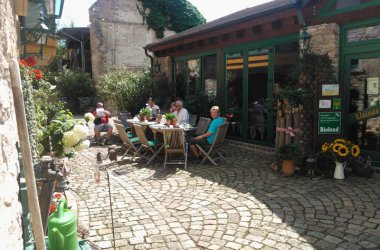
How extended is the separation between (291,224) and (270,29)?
5.32 meters

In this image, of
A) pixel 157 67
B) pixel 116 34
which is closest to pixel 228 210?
pixel 157 67

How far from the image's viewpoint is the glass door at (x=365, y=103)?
593 cm

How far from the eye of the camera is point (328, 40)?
6.27 metres

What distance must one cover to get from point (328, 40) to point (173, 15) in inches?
523

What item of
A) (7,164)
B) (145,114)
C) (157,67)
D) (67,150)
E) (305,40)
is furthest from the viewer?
(157,67)

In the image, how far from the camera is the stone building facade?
1864 centimetres

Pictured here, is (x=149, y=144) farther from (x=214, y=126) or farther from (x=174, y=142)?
(x=214, y=126)

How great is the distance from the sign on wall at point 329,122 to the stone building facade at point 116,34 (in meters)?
14.0

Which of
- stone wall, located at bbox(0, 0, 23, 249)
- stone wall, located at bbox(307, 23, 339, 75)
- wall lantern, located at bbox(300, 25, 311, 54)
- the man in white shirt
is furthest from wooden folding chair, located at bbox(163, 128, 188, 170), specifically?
stone wall, located at bbox(0, 0, 23, 249)

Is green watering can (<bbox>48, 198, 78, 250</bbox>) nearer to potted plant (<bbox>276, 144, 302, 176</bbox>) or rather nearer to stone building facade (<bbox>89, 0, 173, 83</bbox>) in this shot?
potted plant (<bbox>276, 144, 302, 176</bbox>)

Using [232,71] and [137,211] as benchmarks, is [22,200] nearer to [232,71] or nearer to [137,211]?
[137,211]

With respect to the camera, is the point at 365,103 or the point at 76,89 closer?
the point at 365,103

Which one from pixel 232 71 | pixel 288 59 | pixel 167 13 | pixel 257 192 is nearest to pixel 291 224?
pixel 257 192

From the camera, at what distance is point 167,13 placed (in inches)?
717
